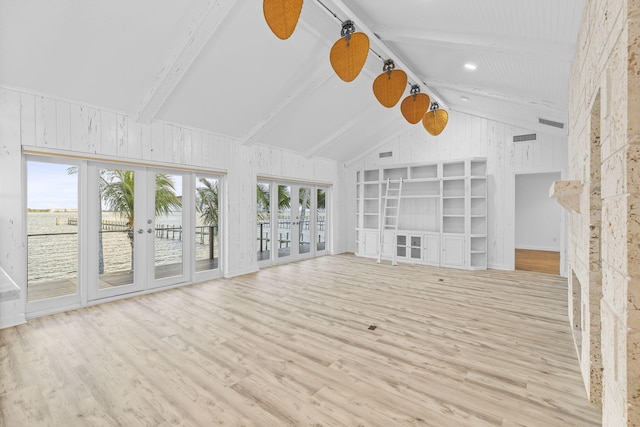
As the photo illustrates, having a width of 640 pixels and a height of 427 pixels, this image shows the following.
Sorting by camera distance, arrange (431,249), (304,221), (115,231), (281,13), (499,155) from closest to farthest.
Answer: (281,13) < (115,231) < (499,155) < (431,249) < (304,221)

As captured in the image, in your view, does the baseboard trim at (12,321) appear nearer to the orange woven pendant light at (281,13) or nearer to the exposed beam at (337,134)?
the orange woven pendant light at (281,13)

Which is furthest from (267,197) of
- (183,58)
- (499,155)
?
(499,155)

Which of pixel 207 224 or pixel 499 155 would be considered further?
pixel 499 155

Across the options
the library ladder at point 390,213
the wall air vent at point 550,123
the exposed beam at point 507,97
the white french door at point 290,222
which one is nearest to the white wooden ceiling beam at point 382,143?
the library ladder at point 390,213

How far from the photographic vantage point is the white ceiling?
103 inches

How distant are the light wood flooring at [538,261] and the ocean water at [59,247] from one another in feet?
Result: 23.4

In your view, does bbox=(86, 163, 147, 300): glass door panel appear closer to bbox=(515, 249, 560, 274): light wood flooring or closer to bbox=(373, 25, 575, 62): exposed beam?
bbox=(373, 25, 575, 62): exposed beam

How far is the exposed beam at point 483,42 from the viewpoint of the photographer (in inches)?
104

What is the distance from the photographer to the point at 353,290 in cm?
455

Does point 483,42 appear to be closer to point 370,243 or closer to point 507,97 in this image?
point 507,97

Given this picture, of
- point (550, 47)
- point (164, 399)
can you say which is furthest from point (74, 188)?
point (550, 47)

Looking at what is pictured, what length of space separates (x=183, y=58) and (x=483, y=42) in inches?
121

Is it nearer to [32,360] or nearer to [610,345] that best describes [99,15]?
[32,360]

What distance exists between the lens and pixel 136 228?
433cm
